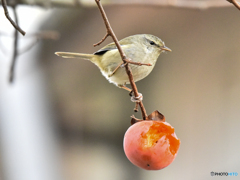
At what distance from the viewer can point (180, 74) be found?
4.27 meters

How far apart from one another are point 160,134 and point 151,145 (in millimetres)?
85

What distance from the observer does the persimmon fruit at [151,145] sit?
115cm

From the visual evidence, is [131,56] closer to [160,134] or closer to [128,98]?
[160,134]

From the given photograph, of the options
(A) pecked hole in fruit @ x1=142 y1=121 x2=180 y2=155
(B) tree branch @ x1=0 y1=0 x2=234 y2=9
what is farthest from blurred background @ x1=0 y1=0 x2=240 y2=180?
(A) pecked hole in fruit @ x1=142 y1=121 x2=180 y2=155

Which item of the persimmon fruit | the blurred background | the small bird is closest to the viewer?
the persimmon fruit

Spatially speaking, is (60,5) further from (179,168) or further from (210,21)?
(179,168)

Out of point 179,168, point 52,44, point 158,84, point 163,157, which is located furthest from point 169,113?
point 163,157

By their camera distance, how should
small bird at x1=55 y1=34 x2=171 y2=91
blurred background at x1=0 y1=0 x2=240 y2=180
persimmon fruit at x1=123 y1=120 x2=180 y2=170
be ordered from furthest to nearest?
blurred background at x1=0 y1=0 x2=240 y2=180 → small bird at x1=55 y1=34 x2=171 y2=91 → persimmon fruit at x1=123 y1=120 x2=180 y2=170

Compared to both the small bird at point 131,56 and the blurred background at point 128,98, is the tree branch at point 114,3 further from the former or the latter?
the blurred background at point 128,98

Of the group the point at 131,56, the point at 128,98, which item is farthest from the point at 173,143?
the point at 128,98

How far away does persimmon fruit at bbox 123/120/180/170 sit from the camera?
1.15 m

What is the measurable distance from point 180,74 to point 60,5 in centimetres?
259

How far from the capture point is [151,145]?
117 centimetres

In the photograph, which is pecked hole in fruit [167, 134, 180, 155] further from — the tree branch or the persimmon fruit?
the tree branch
